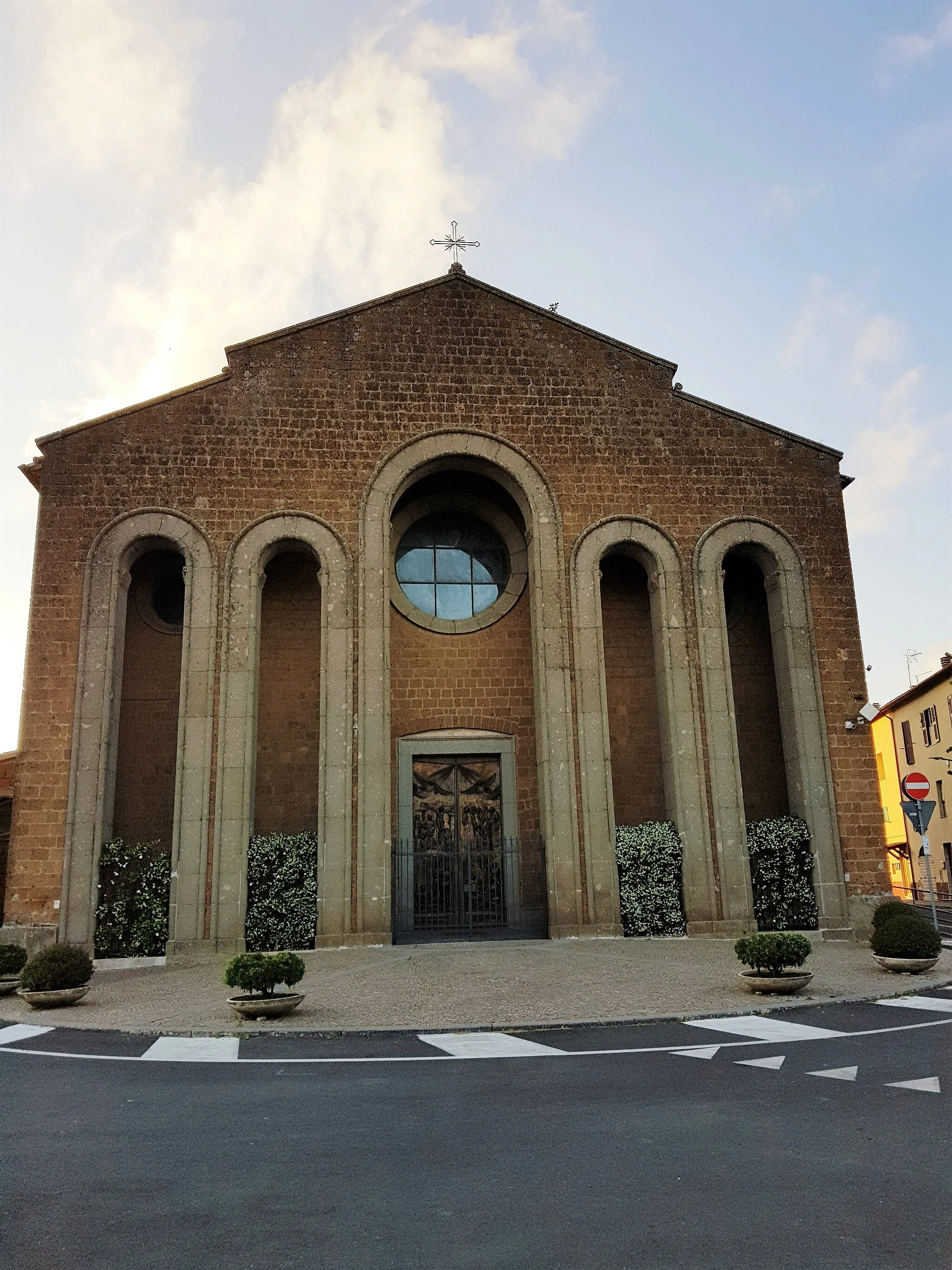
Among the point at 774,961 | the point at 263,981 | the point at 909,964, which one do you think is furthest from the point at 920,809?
the point at 263,981

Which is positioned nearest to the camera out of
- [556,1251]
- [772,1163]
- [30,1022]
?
[556,1251]

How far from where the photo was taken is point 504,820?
18.9 metres

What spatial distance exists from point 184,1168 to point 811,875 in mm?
15185

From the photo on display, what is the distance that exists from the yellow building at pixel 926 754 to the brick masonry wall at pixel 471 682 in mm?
19970

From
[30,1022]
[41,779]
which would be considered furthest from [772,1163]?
[41,779]

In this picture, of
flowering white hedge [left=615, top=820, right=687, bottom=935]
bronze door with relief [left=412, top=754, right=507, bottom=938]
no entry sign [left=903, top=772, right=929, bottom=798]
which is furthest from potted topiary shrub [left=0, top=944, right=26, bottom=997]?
no entry sign [left=903, top=772, right=929, bottom=798]

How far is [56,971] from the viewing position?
1160 centimetres

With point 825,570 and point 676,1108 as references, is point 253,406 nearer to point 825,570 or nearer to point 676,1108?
point 825,570

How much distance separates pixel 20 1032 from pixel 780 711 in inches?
575

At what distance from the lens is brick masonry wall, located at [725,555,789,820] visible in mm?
19594

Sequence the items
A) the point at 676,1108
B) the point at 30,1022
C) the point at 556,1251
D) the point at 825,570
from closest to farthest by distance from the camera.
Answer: the point at 556,1251 < the point at 676,1108 < the point at 30,1022 < the point at 825,570

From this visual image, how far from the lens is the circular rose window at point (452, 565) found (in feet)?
66.9

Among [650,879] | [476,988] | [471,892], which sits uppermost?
[650,879]

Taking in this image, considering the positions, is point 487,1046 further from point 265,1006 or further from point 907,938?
point 907,938
